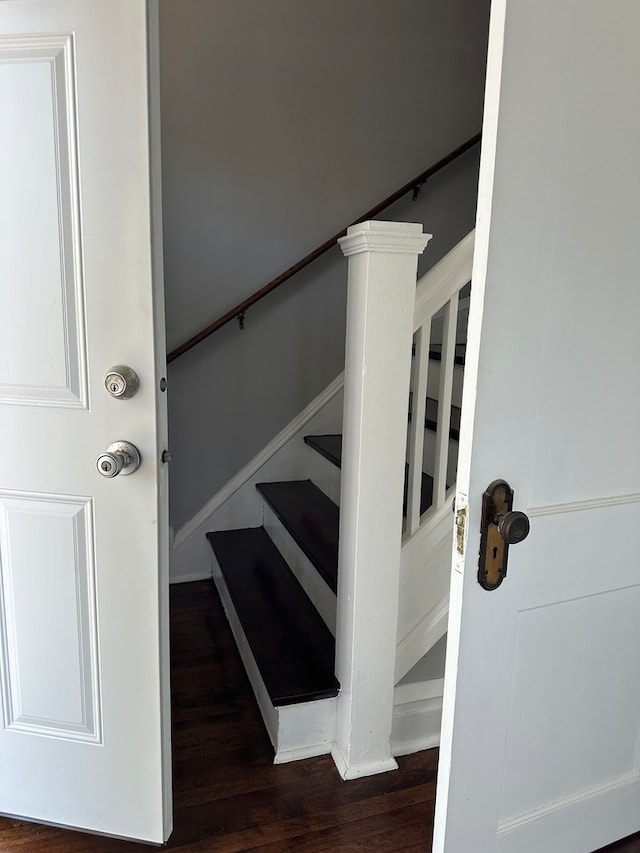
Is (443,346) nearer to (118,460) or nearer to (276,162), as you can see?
(118,460)

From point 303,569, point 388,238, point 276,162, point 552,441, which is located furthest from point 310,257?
point 552,441

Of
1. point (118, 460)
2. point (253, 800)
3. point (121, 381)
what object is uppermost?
point (121, 381)

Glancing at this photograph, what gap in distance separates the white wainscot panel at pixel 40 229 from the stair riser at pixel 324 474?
1.34 meters

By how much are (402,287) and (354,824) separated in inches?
52.7

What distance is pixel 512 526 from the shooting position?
3.22 ft

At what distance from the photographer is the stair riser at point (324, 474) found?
2.42 meters

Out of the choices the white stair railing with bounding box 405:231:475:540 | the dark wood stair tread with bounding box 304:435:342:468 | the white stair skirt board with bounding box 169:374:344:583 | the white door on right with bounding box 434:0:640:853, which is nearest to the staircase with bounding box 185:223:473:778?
the white stair railing with bounding box 405:231:475:540

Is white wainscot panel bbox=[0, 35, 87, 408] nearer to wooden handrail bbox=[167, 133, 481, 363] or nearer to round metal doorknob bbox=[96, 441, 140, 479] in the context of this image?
round metal doorknob bbox=[96, 441, 140, 479]

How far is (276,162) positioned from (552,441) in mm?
1976

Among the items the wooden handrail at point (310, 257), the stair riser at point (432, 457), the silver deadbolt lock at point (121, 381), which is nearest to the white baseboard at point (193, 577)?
the wooden handrail at point (310, 257)

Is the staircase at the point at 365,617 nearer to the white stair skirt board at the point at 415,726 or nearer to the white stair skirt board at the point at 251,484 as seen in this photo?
the white stair skirt board at the point at 415,726

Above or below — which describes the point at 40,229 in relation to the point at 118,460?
above

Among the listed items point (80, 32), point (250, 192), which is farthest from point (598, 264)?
point (250, 192)

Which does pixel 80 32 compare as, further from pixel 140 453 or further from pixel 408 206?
pixel 408 206
